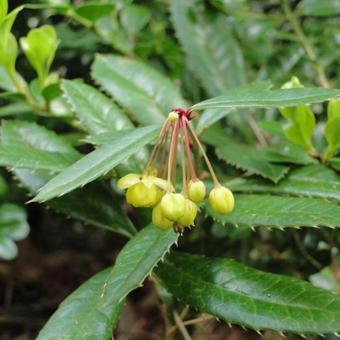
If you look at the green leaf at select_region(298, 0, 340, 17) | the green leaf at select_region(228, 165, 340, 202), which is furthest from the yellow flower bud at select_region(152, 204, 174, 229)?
the green leaf at select_region(298, 0, 340, 17)

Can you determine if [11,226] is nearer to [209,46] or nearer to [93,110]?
[93,110]

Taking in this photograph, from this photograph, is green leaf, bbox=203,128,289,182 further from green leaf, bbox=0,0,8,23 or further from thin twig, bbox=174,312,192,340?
green leaf, bbox=0,0,8,23

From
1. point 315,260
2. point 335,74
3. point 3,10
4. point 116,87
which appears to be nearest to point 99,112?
point 116,87

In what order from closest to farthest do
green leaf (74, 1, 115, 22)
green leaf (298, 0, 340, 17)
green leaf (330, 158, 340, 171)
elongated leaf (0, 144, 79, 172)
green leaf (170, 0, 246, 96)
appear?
1. elongated leaf (0, 144, 79, 172)
2. green leaf (330, 158, 340, 171)
3. green leaf (74, 1, 115, 22)
4. green leaf (170, 0, 246, 96)
5. green leaf (298, 0, 340, 17)


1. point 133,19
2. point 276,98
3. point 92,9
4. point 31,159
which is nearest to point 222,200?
point 276,98

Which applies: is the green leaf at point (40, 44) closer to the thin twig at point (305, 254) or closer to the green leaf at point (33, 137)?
the green leaf at point (33, 137)

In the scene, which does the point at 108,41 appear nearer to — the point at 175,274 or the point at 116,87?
the point at 116,87
